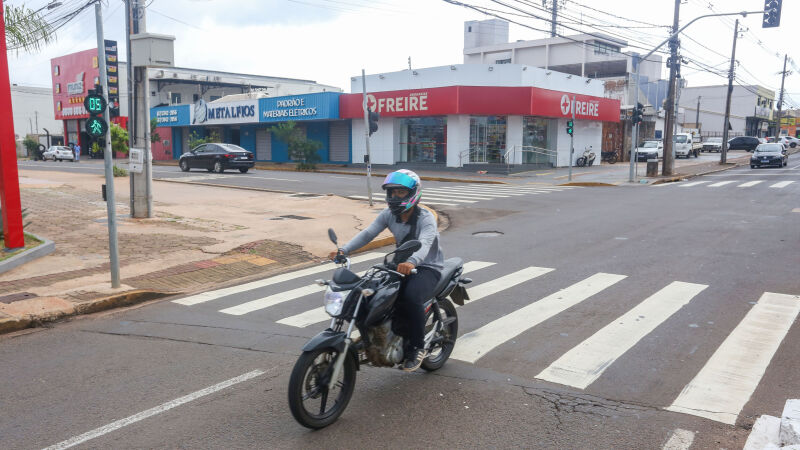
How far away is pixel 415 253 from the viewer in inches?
190

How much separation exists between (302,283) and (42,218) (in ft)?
30.5

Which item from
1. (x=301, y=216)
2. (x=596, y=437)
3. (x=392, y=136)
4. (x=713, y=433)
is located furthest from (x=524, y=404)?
(x=392, y=136)

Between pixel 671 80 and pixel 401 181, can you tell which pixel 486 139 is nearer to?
pixel 671 80

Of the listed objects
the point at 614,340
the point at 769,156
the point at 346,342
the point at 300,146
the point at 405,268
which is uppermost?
the point at 300,146

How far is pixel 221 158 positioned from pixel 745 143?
54.7m

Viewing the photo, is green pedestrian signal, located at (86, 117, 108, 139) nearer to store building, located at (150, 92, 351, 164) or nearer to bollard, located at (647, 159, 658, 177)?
bollard, located at (647, 159, 658, 177)

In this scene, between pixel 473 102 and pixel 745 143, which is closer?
pixel 473 102

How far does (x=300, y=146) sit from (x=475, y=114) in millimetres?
12022

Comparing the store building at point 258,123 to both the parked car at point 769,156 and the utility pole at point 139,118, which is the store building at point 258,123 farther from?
the parked car at point 769,156

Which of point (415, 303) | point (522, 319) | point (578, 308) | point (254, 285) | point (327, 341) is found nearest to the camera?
point (327, 341)

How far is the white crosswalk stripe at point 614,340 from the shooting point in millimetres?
5363

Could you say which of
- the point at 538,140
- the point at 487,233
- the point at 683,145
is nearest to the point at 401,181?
the point at 487,233

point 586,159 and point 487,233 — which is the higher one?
point 586,159

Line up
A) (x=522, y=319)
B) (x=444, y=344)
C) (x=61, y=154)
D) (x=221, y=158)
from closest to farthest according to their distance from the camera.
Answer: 1. (x=444, y=344)
2. (x=522, y=319)
3. (x=221, y=158)
4. (x=61, y=154)
